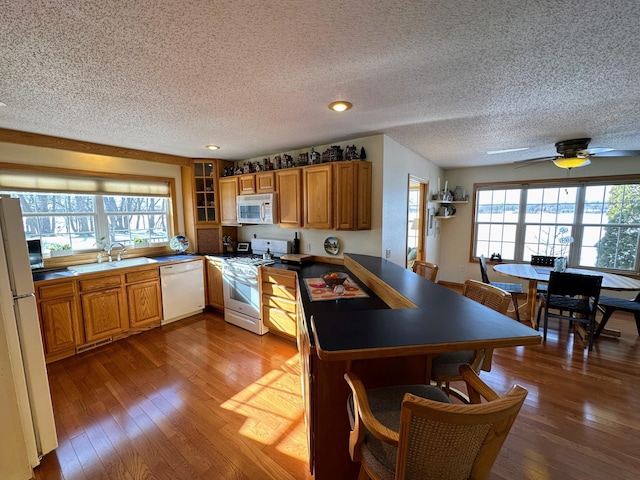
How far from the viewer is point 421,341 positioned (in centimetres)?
102

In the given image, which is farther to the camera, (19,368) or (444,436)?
(19,368)

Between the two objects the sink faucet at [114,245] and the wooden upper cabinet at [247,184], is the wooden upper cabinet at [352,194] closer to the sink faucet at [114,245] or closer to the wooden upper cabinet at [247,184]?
the wooden upper cabinet at [247,184]

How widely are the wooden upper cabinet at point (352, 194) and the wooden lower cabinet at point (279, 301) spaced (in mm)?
866

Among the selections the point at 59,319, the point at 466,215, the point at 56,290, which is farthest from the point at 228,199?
the point at 466,215

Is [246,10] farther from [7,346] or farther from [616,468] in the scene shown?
[616,468]

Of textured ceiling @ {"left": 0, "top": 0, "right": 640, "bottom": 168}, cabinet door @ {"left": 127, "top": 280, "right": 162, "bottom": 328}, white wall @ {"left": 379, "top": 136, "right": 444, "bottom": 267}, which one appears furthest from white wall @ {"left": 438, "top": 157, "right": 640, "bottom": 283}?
cabinet door @ {"left": 127, "top": 280, "right": 162, "bottom": 328}

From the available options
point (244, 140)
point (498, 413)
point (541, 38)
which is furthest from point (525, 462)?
point (244, 140)

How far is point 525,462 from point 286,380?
1804 mm

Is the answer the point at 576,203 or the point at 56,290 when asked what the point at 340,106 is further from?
the point at 576,203

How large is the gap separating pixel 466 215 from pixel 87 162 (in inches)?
248

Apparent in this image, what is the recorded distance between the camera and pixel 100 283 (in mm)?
3055

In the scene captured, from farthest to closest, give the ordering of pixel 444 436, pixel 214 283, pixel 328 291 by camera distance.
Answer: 1. pixel 214 283
2. pixel 328 291
3. pixel 444 436

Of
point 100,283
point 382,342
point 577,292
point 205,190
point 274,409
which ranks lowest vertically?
point 274,409

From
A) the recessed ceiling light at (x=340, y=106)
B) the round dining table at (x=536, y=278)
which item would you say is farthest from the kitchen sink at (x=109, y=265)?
the round dining table at (x=536, y=278)
